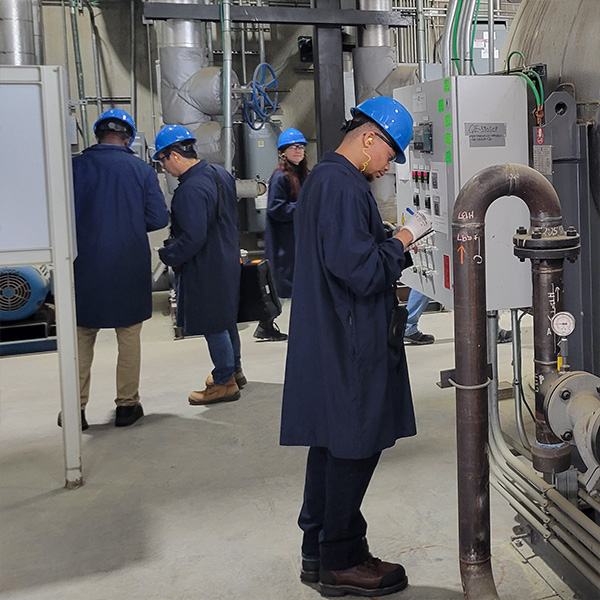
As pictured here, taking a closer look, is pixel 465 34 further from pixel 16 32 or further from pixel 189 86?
pixel 16 32

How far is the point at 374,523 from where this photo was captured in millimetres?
2893

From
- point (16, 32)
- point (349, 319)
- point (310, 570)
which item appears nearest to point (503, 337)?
point (310, 570)

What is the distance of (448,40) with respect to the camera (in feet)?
10.7

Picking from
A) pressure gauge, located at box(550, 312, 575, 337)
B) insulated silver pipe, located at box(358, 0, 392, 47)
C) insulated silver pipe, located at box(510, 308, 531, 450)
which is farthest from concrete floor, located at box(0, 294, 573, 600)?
insulated silver pipe, located at box(358, 0, 392, 47)

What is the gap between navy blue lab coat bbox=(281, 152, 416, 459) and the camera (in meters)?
2.14

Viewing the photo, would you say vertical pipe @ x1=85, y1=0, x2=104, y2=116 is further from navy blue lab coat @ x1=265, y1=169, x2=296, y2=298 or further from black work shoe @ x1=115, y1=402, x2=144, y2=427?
black work shoe @ x1=115, y1=402, x2=144, y2=427

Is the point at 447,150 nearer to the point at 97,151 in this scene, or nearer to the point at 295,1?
the point at 97,151

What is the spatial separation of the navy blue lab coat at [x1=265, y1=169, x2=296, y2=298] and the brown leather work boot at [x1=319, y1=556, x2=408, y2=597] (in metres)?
3.13

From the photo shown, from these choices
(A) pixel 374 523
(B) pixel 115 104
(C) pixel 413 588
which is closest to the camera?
(C) pixel 413 588

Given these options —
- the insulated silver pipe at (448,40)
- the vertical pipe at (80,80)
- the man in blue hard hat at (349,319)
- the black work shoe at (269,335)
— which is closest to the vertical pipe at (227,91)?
the black work shoe at (269,335)

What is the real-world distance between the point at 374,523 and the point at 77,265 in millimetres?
1954

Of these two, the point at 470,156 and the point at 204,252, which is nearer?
the point at 470,156

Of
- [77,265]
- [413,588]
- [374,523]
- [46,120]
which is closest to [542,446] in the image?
[413,588]

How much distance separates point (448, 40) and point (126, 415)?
98.2 inches
